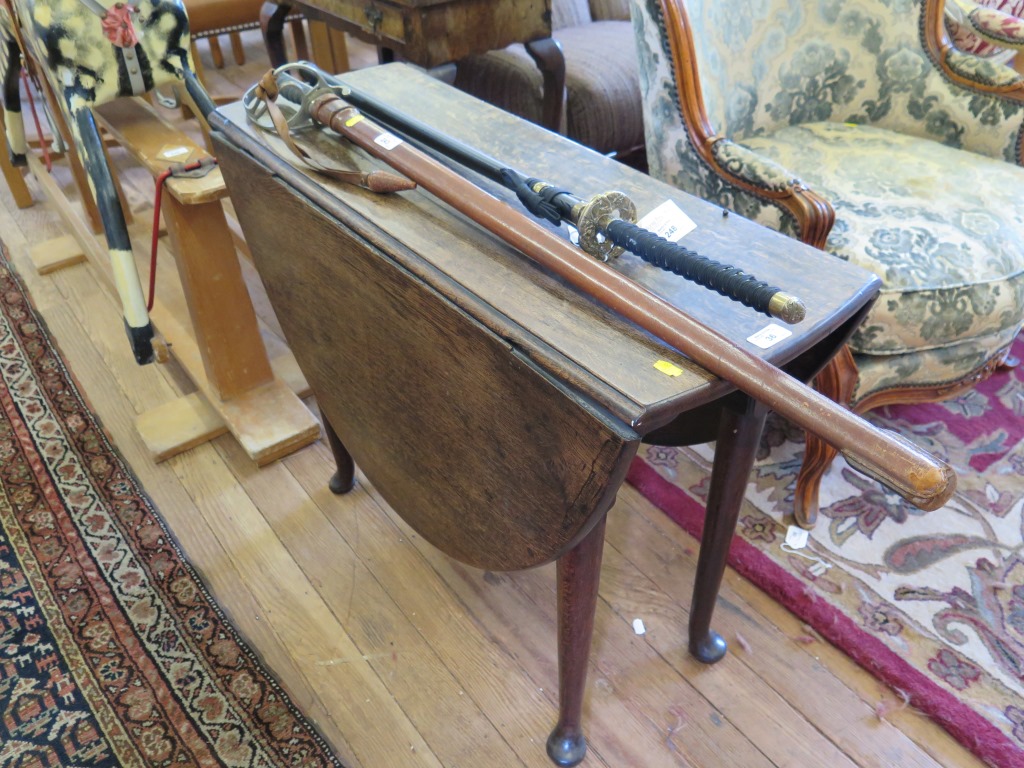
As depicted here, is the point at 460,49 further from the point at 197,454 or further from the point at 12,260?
the point at 12,260

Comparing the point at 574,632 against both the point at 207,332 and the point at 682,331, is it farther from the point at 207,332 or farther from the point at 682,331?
the point at 207,332

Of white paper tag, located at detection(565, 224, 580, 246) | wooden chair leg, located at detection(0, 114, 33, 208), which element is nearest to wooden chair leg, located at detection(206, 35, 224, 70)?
wooden chair leg, located at detection(0, 114, 33, 208)

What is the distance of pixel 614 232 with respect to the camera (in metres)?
0.83

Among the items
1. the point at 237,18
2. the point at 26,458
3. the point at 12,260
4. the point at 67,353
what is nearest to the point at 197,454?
the point at 26,458

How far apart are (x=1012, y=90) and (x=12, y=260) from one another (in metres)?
2.68

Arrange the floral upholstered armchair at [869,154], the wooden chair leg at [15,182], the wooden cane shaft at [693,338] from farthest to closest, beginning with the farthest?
the wooden chair leg at [15,182]
the floral upholstered armchair at [869,154]
the wooden cane shaft at [693,338]

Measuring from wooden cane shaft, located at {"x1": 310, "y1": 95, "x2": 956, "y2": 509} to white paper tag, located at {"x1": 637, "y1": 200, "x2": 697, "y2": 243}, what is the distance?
0.16 meters

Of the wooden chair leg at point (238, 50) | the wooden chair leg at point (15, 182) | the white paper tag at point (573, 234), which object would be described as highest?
the white paper tag at point (573, 234)

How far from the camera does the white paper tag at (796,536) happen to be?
149 centimetres

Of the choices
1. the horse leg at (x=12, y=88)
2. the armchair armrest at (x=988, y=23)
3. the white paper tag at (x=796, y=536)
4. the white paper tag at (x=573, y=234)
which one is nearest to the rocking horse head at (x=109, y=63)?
the horse leg at (x=12, y=88)

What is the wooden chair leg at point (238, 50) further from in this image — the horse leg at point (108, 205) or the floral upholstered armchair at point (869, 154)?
the floral upholstered armchair at point (869, 154)

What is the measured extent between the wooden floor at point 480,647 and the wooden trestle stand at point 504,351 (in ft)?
0.30

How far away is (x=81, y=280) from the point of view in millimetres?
2227

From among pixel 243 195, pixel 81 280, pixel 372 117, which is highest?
pixel 372 117
